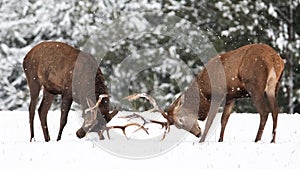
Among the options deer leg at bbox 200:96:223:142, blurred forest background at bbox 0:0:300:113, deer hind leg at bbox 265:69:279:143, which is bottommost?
blurred forest background at bbox 0:0:300:113

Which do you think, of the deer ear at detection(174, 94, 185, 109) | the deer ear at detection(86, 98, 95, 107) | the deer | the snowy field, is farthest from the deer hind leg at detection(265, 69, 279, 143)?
the deer ear at detection(86, 98, 95, 107)

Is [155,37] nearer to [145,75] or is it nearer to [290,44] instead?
[145,75]

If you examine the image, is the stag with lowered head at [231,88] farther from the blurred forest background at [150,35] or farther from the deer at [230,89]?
the blurred forest background at [150,35]

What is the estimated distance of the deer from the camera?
9453mm

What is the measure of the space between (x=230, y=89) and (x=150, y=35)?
1395 cm

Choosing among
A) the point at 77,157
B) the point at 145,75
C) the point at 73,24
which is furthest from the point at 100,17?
the point at 77,157

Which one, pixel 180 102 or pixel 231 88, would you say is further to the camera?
pixel 180 102

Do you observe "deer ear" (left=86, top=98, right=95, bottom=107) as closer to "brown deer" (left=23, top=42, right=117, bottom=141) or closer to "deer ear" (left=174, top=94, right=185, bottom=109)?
"brown deer" (left=23, top=42, right=117, bottom=141)

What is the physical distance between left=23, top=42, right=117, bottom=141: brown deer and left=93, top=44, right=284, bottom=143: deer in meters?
0.56

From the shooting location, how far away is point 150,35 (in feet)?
77.4

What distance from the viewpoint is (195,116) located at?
1009 cm

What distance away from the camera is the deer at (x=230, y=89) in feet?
31.0

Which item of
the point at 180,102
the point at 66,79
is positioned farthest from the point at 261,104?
the point at 66,79

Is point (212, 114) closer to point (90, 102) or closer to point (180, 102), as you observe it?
point (180, 102)
